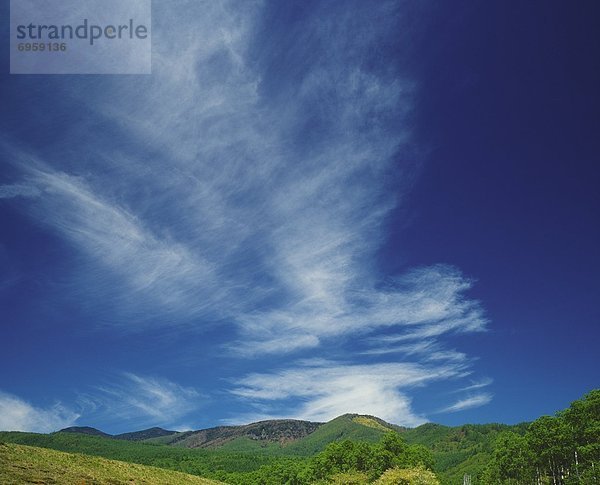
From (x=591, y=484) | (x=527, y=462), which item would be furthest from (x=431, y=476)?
(x=527, y=462)

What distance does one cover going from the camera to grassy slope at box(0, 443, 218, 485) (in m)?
33.5

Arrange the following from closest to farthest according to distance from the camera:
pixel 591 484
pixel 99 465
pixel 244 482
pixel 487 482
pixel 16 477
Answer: pixel 16 477 → pixel 99 465 → pixel 591 484 → pixel 487 482 → pixel 244 482

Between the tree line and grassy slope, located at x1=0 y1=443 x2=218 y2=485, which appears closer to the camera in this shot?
grassy slope, located at x1=0 y1=443 x2=218 y2=485

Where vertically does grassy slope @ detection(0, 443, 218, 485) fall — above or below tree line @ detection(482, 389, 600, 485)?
above

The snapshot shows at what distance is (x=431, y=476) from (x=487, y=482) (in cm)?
4977

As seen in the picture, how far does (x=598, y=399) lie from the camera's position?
213 feet

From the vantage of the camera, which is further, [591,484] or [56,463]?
[591,484]

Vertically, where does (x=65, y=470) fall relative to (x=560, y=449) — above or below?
above

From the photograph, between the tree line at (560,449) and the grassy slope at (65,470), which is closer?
the grassy slope at (65,470)

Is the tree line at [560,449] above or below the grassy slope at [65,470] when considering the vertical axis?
below

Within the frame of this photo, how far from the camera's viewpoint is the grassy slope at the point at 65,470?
33500 mm

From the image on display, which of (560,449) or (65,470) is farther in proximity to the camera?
(560,449)

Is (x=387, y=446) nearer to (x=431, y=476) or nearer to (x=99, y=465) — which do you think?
(x=431, y=476)

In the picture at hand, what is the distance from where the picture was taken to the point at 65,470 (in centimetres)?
3838
